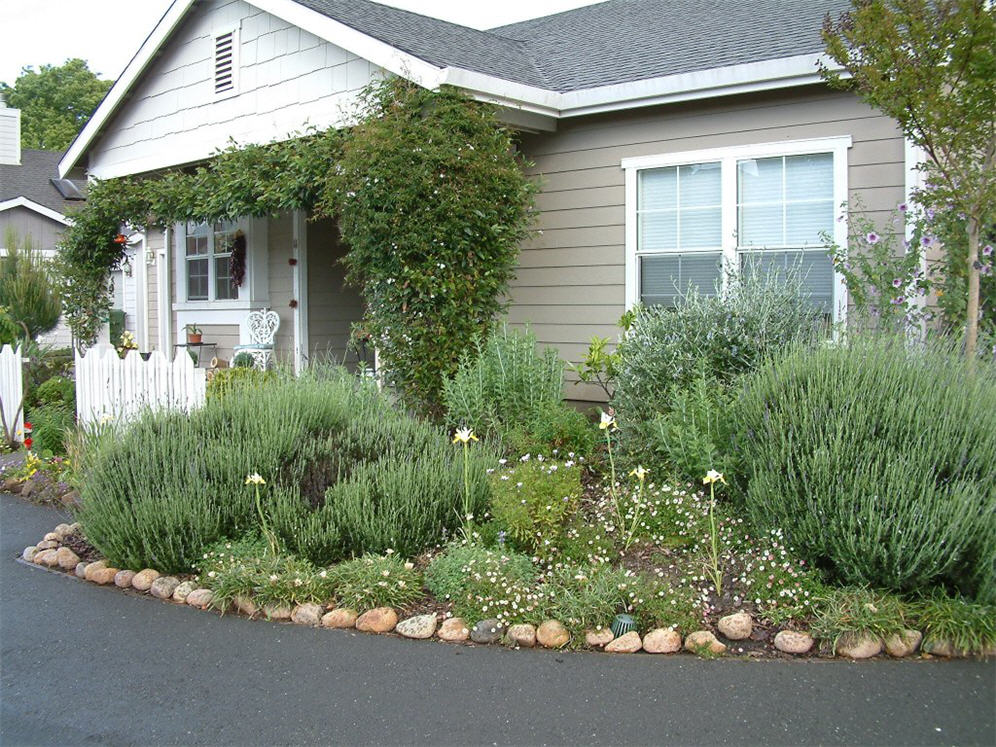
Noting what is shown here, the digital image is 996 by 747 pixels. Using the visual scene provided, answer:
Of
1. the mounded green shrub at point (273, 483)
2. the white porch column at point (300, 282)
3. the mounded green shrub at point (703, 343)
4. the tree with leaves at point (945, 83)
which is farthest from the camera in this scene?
the white porch column at point (300, 282)

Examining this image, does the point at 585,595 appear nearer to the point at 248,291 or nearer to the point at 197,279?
the point at 248,291

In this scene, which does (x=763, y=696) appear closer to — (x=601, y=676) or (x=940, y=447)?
(x=601, y=676)

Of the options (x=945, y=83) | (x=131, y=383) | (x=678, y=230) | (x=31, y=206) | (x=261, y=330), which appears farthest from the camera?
(x=31, y=206)

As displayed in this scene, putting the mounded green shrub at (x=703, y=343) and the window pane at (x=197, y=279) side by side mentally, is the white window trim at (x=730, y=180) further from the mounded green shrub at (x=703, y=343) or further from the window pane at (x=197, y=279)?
the window pane at (x=197, y=279)

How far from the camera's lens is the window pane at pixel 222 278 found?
1261 cm

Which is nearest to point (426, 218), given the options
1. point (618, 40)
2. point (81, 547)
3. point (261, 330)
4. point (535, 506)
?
point (535, 506)

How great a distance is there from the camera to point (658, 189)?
8617 millimetres

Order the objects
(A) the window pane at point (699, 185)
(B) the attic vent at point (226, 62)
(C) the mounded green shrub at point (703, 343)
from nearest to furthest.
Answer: (C) the mounded green shrub at point (703, 343), (A) the window pane at point (699, 185), (B) the attic vent at point (226, 62)

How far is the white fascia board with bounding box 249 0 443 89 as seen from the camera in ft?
26.8

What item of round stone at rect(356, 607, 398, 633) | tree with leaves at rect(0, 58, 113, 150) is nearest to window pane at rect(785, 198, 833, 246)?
round stone at rect(356, 607, 398, 633)

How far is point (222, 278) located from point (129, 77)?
2.85 m

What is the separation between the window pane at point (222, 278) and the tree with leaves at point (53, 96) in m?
36.7

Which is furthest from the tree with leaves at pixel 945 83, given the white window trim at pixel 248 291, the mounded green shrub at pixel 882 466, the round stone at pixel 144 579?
the white window trim at pixel 248 291

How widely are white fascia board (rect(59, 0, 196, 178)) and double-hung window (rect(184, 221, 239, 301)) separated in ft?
6.05
